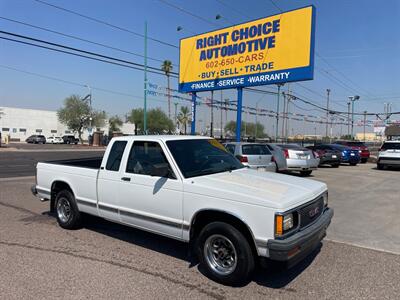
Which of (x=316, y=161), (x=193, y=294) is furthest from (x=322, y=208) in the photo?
(x=316, y=161)

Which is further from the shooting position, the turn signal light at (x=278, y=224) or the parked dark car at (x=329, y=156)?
the parked dark car at (x=329, y=156)

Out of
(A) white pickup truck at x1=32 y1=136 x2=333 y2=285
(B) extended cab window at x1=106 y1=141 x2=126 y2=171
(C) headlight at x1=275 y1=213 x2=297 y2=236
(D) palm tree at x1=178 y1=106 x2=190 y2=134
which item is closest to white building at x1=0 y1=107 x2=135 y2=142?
(D) palm tree at x1=178 y1=106 x2=190 y2=134

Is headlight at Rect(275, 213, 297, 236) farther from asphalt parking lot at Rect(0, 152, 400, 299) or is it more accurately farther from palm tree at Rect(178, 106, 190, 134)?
palm tree at Rect(178, 106, 190, 134)

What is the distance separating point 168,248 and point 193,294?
1.61 m

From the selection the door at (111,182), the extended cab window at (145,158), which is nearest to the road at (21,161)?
the door at (111,182)

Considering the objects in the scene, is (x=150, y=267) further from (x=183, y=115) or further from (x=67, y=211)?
(x=183, y=115)

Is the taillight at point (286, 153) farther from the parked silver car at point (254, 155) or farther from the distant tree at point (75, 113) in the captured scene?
the distant tree at point (75, 113)

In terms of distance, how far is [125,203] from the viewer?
17.6 feet

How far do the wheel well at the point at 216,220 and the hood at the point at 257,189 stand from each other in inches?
9.6

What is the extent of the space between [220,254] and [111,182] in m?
2.21

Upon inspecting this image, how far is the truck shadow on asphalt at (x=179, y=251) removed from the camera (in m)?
4.36

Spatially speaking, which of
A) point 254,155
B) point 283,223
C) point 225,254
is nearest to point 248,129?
point 254,155

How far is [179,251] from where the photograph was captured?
5.39 meters

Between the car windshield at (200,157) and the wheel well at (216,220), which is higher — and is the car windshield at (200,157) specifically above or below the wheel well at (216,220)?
above
